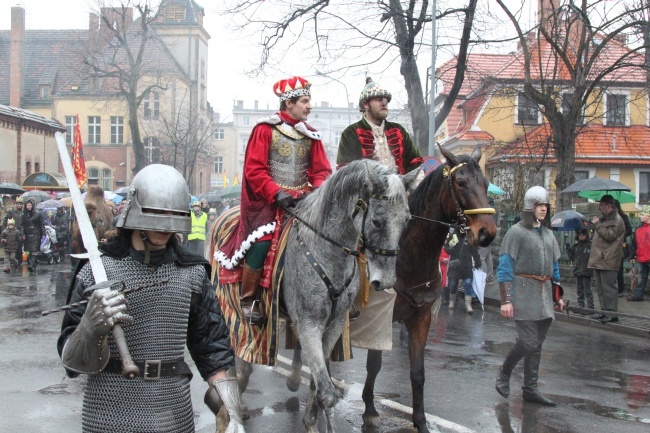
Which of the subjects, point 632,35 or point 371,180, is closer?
point 371,180

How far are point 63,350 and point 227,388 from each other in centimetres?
70

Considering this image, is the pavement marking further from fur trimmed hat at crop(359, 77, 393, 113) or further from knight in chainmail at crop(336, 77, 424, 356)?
fur trimmed hat at crop(359, 77, 393, 113)

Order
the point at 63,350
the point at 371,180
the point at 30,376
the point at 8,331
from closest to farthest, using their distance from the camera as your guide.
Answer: the point at 63,350
the point at 371,180
the point at 30,376
the point at 8,331

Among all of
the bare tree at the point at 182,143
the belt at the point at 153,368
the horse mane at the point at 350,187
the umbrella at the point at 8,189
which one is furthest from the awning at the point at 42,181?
the belt at the point at 153,368

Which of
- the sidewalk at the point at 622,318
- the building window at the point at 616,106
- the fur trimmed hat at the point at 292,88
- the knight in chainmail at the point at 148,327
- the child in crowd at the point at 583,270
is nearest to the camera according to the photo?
the knight in chainmail at the point at 148,327

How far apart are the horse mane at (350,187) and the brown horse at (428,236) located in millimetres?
1052

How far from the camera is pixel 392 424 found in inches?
258

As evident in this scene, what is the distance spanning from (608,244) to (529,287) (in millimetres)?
6959

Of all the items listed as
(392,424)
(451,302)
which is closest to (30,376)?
(392,424)

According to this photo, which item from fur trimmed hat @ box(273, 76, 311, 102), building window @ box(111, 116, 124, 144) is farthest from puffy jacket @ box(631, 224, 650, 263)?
building window @ box(111, 116, 124, 144)

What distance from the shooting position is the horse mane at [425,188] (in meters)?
6.71

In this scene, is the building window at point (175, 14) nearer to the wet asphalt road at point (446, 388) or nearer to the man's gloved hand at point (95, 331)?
the wet asphalt road at point (446, 388)

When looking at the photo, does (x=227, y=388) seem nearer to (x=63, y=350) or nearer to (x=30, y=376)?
(x=63, y=350)

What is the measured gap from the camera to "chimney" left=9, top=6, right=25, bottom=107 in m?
56.3
